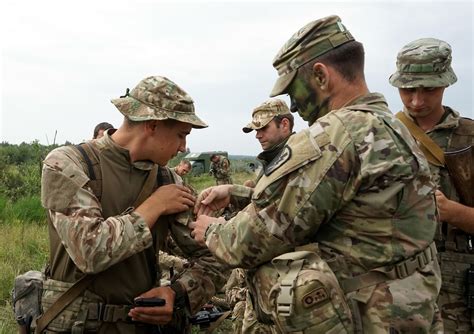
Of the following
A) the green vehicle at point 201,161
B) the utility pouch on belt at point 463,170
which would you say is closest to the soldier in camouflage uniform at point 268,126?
the utility pouch on belt at point 463,170

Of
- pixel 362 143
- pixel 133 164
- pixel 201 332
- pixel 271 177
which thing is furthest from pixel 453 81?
pixel 201 332

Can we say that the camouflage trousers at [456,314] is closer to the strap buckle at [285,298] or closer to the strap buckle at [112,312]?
the strap buckle at [285,298]

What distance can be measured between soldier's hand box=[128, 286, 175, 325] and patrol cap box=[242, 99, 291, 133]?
119 inches

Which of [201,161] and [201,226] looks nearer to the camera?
[201,226]

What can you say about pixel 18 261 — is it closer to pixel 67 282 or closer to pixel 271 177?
pixel 67 282

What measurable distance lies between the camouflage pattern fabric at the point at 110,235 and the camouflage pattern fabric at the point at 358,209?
Result: 0.64 m

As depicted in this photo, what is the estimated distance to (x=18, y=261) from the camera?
23.3ft

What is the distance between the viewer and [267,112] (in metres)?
5.76

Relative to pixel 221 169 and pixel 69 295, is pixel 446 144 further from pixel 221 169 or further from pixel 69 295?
pixel 221 169

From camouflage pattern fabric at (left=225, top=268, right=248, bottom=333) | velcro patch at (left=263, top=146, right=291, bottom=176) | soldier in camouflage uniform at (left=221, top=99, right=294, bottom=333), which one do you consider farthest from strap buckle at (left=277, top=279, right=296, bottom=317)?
soldier in camouflage uniform at (left=221, top=99, right=294, bottom=333)

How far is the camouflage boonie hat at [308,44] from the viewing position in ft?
7.64

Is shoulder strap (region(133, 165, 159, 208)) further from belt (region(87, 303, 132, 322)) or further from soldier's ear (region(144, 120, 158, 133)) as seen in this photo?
belt (region(87, 303, 132, 322))

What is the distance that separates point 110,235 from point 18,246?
19.1 ft

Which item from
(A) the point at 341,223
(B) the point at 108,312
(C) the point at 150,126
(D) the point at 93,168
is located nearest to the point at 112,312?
(B) the point at 108,312
